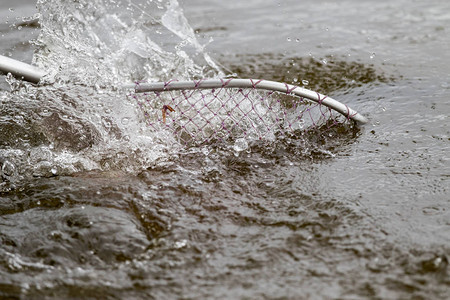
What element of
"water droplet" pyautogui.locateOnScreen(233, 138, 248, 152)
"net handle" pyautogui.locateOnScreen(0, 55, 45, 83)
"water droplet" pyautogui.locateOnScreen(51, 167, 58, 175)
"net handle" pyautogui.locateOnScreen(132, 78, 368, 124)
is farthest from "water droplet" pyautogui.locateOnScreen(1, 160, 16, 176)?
"water droplet" pyautogui.locateOnScreen(233, 138, 248, 152)

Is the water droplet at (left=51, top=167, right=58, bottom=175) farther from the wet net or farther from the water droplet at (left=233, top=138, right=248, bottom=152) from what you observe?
the water droplet at (left=233, top=138, right=248, bottom=152)

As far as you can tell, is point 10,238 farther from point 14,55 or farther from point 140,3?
point 140,3

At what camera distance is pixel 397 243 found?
2.75m

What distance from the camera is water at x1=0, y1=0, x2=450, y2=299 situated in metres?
2.58

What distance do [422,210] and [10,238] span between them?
2.53m

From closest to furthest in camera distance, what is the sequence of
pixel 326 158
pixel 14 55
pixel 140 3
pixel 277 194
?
1. pixel 277 194
2. pixel 326 158
3. pixel 14 55
4. pixel 140 3

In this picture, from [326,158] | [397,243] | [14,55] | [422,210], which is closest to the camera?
[397,243]

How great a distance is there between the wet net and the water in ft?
0.54

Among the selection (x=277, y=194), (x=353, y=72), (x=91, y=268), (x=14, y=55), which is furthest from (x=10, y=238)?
(x=353, y=72)

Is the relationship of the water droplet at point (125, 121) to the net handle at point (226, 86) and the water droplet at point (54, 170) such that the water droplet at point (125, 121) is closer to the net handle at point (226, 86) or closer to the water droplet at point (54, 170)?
the net handle at point (226, 86)

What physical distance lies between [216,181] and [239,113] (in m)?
0.99

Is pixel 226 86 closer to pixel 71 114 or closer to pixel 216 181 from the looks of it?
pixel 216 181

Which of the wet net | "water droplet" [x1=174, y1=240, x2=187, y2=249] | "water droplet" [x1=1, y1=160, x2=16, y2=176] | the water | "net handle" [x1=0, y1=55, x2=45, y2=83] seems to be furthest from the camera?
the wet net

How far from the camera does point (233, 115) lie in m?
4.29
